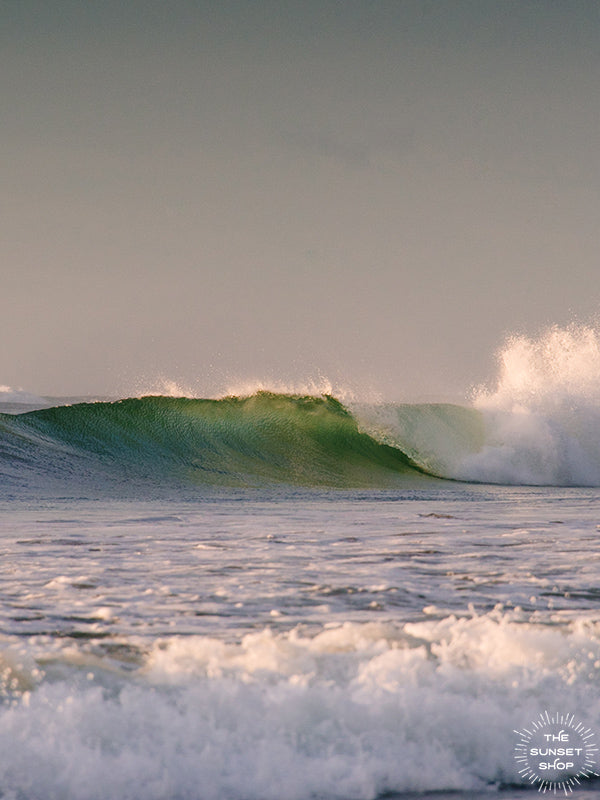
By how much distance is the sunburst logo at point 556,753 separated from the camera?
2607 millimetres

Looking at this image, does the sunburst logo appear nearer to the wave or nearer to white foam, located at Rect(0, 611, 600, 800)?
white foam, located at Rect(0, 611, 600, 800)

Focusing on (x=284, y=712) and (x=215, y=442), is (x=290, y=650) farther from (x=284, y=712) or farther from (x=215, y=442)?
(x=215, y=442)

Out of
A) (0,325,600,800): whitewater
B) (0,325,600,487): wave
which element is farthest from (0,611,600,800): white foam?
(0,325,600,487): wave

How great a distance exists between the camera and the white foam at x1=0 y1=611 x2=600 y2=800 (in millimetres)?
2482

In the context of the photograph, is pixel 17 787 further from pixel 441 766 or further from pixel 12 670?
pixel 441 766

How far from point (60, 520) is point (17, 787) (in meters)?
5.30

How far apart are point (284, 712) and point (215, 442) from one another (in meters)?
12.9

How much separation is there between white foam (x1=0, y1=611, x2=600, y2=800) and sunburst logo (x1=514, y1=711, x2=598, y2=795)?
0.14 ft

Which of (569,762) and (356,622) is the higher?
(356,622)

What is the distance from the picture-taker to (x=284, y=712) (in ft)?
9.02

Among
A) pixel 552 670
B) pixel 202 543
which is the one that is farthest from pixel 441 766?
pixel 202 543

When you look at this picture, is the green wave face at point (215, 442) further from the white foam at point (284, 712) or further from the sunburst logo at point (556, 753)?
the sunburst logo at point (556, 753)

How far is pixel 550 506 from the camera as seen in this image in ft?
32.3

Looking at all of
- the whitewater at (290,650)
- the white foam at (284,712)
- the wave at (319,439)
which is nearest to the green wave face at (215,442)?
the wave at (319,439)
